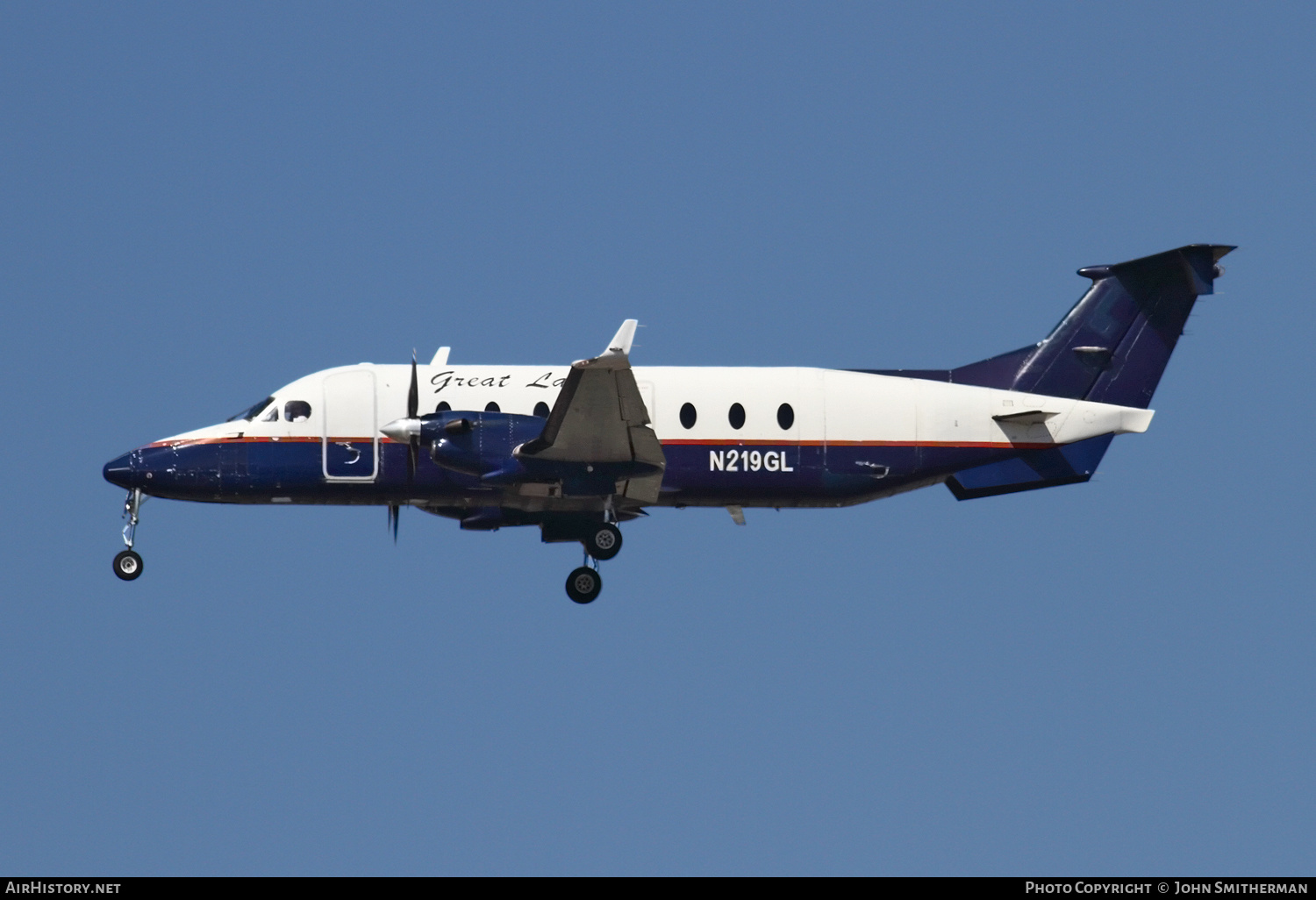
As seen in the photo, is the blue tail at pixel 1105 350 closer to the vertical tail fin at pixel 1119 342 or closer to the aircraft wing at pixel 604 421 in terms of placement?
the vertical tail fin at pixel 1119 342

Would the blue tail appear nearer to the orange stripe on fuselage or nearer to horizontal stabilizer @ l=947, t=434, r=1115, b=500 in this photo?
horizontal stabilizer @ l=947, t=434, r=1115, b=500

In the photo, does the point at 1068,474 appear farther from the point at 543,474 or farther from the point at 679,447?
the point at 543,474

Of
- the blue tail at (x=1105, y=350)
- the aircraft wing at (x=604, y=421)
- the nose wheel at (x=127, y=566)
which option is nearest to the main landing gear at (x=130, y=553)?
the nose wheel at (x=127, y=566)

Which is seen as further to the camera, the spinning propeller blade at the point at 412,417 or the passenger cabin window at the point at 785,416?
the passenger cabin window at the point at 785,416

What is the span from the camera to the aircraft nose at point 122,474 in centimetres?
3250

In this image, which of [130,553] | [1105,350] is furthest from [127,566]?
[1105,350]

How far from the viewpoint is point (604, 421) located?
30.4m

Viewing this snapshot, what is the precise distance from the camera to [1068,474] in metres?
33.8

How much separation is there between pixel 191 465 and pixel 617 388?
8439mm

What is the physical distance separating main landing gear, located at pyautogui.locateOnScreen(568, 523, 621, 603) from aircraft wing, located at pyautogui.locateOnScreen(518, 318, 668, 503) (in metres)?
0.96

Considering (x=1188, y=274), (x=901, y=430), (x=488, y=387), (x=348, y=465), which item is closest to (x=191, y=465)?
(x=348, y=465)

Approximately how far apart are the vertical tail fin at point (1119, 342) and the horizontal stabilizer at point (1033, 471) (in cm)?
113

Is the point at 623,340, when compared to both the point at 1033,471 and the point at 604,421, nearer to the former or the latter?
the point at 604,421

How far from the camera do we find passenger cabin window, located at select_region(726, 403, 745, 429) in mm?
32562
